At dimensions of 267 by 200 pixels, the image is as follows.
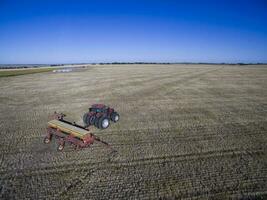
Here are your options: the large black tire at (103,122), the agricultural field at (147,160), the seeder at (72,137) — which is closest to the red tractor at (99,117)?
the large black tire at (103,122)

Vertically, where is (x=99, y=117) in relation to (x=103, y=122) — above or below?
above

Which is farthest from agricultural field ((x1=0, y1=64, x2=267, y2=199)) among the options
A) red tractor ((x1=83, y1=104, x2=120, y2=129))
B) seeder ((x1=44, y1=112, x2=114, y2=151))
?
red tractor ((x1=83, y1=104, x2=120, y2=129))

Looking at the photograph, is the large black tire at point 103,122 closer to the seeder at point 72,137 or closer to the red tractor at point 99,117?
the red tractor at point 99,117

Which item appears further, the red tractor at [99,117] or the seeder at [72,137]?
the red tractor at [99,117]

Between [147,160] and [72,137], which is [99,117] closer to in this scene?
[72,137]

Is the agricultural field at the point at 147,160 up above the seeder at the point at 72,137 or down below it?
below

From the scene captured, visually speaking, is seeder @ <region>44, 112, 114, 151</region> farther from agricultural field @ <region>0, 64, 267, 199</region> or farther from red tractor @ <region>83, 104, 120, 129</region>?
red tractor @ <region>83, 104, 120, 129</region>

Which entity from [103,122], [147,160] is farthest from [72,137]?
[147,160]

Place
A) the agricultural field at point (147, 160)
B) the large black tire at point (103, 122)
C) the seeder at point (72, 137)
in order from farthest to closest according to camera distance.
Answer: the large black tire at point (103, 122)
the seeder at point (72, 137)
the agricultural field at point (147, 160)
